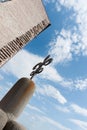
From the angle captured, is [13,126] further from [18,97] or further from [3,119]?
[18,97]

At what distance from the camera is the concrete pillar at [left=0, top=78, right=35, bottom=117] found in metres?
2.76

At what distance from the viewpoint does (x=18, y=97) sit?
2.83 metres

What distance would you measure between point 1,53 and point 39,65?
13766mm

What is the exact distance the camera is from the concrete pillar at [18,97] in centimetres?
276

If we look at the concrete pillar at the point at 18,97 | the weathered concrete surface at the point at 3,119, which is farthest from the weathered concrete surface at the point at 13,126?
the concrete pillar at the point at 18,97

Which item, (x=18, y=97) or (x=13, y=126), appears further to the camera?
(x=18, y=97)

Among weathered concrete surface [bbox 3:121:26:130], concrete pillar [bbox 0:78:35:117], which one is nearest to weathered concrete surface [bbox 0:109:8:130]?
weathered concrete surface [bbox 3:121:26:130]

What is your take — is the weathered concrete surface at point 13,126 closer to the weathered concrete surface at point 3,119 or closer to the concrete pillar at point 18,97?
the weathered concrete surface at point 3,119

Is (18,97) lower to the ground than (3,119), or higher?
higher

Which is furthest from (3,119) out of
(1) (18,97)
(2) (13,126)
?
(1) (18,97)

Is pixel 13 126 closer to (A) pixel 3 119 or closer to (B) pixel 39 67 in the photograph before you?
(A) pixel 3 119

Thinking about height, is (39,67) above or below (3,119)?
→ above

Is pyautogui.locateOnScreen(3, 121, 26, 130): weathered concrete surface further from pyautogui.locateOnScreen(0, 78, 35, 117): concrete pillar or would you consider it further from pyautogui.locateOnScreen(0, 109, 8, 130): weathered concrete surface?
pyautogui.locateOnScreen(0, 78, 35, 117): concrete pillar

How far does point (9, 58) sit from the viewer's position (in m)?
17.7
